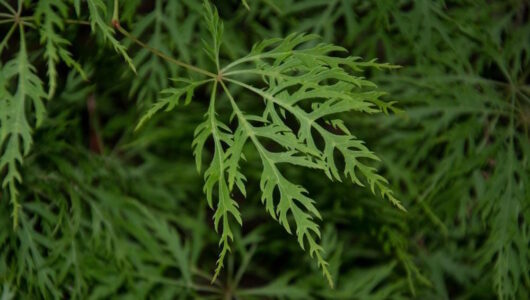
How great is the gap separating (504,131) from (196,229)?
843 millimetres

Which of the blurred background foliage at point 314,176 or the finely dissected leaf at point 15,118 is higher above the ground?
the finely dissected leaf at point 15,118

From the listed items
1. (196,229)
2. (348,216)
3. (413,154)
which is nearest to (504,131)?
(413,154)

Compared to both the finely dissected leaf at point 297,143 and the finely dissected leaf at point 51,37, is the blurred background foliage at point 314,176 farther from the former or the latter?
the finely dissected leaf at point 297,143

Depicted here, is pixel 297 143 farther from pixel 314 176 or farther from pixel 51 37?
pixel 314 176

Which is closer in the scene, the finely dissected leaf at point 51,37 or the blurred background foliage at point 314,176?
the finely dissected leaf at point 51,37

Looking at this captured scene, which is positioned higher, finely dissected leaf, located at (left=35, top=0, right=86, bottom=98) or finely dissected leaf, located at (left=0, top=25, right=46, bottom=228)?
finely dissected leaf, located at (left=35, top=0, right=86, bottom=98)

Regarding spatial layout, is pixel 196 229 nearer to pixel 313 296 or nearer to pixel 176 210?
pixel 176 210

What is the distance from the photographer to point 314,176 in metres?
1.63

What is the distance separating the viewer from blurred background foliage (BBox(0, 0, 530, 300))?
132 centimetres

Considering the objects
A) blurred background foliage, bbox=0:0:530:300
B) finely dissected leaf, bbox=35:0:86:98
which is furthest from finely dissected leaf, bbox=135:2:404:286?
blurred background foliage, bbox=0:0:530:300

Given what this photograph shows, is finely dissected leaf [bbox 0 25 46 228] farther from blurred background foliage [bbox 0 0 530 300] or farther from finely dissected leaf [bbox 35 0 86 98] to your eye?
blurred background foliage [bbox 0 0 530 300]

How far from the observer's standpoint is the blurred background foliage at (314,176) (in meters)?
1.32

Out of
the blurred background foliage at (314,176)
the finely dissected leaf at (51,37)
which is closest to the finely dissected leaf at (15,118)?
the finely dissected leaf at (51,37)

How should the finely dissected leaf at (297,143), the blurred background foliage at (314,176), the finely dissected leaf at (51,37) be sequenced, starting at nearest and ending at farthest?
the finely dissected leaf at (297,143)
the finely dissected leaf at (51,37)
the blurred background foliage at (314,176)
